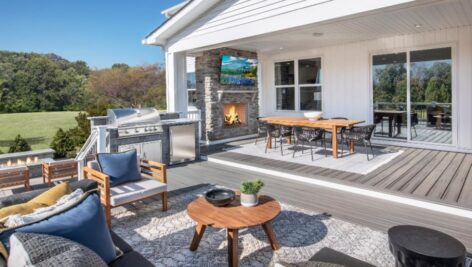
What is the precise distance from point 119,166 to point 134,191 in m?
0.50

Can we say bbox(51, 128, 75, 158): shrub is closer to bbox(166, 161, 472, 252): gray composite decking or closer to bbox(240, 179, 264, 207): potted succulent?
bbox(166, 161, 472, 252): gray composite decking

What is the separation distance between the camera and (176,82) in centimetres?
855

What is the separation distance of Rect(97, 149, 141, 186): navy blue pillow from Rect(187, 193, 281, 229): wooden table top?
1.41 m

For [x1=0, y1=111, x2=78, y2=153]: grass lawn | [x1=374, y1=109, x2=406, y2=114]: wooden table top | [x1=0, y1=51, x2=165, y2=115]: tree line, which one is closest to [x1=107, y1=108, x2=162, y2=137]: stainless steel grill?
[x1=374, y1=109, x2=406, y2=114]: wooden table top

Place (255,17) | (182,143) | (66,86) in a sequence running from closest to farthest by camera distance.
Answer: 1. (255,17)
2. (182,143)
3. (66,86)

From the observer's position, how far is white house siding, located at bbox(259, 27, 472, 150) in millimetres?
6844

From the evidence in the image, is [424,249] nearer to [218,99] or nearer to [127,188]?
[127,188]

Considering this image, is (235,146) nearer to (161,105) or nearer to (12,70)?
(161,105)

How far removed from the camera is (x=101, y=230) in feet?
6.75

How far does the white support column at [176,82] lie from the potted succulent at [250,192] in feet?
18.6

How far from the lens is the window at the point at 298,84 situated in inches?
379

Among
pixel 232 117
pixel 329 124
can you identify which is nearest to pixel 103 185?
pixel 329 124

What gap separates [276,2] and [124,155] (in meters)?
4.00

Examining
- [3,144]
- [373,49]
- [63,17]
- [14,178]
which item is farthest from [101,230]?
[63,17]
